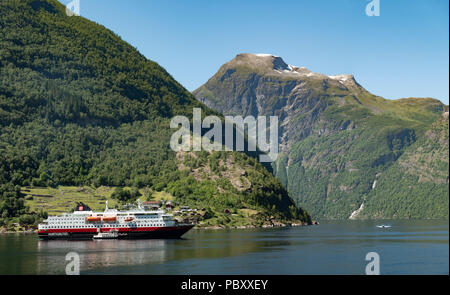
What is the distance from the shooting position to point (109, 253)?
166 metres

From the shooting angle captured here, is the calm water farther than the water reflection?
No

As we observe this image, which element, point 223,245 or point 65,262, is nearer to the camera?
point 65,262

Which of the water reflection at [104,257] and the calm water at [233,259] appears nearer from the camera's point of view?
the calm water at [233,259]

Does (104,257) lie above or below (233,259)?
below

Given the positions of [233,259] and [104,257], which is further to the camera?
[104,257]

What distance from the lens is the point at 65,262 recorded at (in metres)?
143
